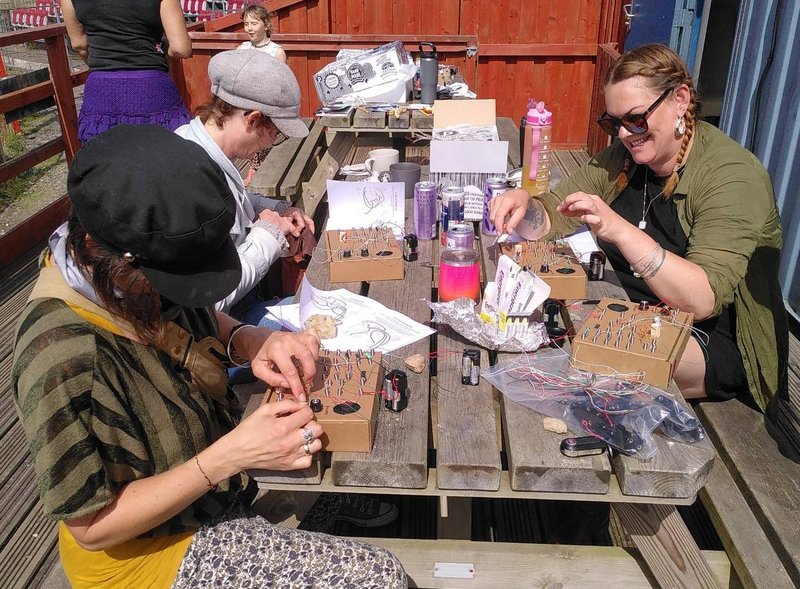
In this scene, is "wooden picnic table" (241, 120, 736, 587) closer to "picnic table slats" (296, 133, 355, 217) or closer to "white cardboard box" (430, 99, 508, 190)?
"white cardboard box" (430, 99, 508, 190)

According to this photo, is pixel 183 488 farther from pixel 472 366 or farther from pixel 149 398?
pixel 472 366

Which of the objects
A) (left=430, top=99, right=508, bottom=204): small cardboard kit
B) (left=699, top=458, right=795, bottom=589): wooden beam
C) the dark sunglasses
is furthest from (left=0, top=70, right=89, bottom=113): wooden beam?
(left=699, top=458, right=795, bottom=589): wooden beam

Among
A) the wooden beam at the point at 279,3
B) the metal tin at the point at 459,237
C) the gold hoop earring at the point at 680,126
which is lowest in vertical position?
the metal tin at the point at 459,237

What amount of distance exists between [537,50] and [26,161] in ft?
18.9

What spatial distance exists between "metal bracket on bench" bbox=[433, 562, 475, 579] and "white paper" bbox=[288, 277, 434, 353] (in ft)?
2.09

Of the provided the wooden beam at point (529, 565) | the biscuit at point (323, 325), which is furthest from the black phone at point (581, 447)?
the biscuit at point (323, 325)

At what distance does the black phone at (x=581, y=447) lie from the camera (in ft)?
4.94

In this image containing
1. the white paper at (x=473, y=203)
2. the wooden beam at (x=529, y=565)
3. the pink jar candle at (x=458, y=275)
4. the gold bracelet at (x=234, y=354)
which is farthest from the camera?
the white paper at (x=473, y=203)

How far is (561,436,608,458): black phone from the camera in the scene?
151 centimetres

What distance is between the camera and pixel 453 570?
189cm

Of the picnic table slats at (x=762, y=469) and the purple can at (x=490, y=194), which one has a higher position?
the purple can at (x=490, y=194)

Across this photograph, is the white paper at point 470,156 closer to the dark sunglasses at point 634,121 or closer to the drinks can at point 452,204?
the drinks can at point 452,204

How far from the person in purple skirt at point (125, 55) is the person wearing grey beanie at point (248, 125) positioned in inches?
54.9

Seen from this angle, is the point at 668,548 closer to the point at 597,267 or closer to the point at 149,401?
the point at 597,267
